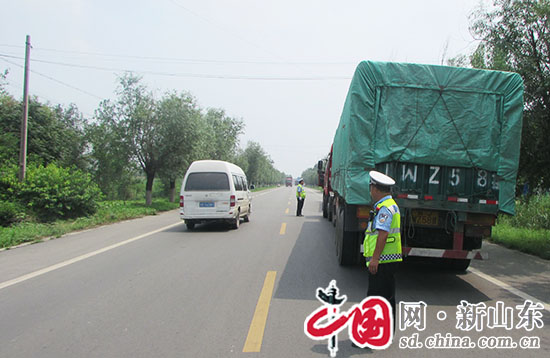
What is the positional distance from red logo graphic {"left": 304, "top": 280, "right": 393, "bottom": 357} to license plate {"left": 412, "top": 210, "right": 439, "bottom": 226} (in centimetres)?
214

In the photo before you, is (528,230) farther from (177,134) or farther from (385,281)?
(177,134)

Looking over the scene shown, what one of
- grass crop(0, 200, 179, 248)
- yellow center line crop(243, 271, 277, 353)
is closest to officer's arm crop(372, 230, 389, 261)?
yellow center line crop(243, 271, 277, 353)

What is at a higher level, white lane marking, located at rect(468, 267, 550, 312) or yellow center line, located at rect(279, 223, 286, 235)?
white lane marking, located at rect(468, 267, 550, 312)

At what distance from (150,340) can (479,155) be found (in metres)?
5.14

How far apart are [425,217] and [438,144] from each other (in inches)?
44.7

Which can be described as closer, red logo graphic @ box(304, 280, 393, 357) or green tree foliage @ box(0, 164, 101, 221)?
red logo graphic @ box(304, 280, 393, 357)

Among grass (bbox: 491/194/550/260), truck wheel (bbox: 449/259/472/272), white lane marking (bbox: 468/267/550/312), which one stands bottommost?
white lane marking (bbox: 468/267/550/312)

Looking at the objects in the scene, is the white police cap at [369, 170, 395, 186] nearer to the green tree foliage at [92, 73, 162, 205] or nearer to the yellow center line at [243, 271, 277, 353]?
the yellow center line at [243, 271, 277, 353]

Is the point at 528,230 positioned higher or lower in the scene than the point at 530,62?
lower

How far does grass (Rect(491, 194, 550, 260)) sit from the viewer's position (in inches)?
363

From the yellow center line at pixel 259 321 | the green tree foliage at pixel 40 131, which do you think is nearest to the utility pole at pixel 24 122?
the green tree foliage at pixel 40 131

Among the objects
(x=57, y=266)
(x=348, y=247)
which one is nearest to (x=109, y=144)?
(x=57, y=266)

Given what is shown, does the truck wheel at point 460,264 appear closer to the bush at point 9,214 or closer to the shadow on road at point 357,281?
the shadow on road at point 357,281

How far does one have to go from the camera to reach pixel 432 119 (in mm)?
5828
